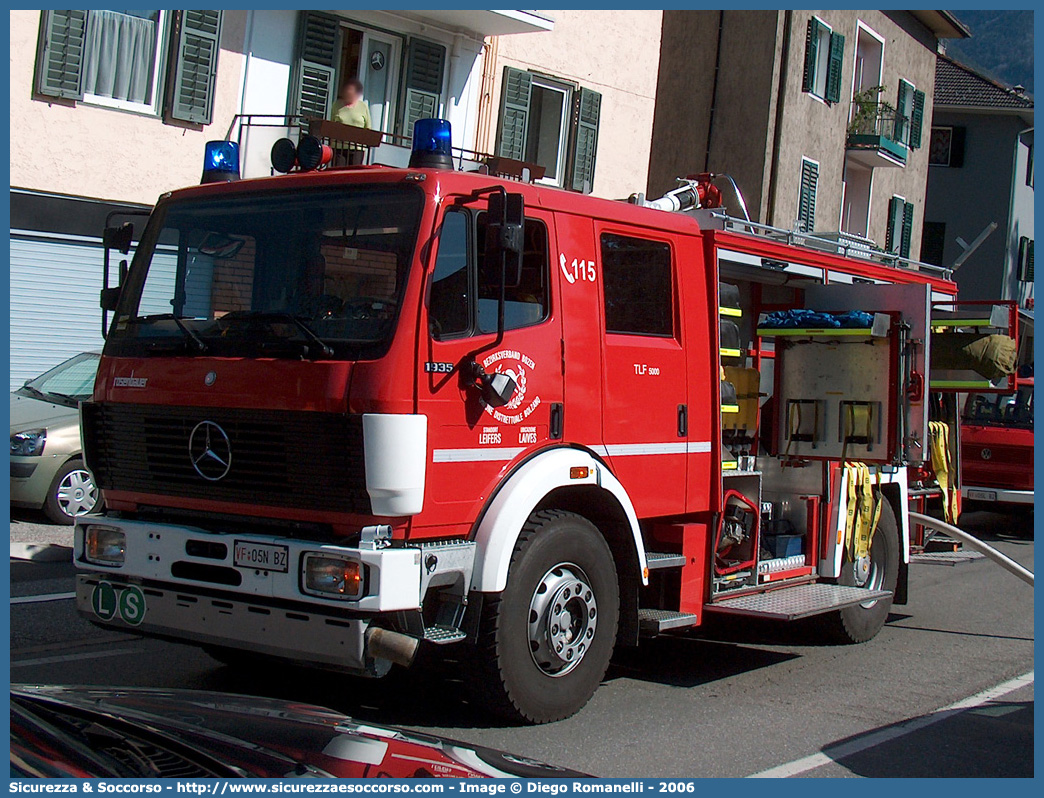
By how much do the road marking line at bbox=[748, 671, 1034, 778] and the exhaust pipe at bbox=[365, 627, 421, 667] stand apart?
1617 millimetres

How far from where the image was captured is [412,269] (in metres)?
5.59

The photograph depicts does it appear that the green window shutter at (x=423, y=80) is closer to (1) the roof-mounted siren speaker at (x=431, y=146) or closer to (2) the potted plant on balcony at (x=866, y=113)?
(1) the roof-mounted siren speaker at (x=431, y=146)

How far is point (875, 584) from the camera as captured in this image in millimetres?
9164

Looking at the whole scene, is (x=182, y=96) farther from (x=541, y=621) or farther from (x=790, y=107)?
(x=790, y=107)

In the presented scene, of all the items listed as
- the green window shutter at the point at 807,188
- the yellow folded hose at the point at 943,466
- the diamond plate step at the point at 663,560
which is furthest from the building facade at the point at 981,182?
the diamond plate step at the point at 663,560

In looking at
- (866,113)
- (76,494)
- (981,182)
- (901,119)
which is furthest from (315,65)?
(981,182)

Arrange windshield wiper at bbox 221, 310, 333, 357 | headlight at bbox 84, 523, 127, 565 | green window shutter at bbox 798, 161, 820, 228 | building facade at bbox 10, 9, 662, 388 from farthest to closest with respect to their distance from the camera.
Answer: green window shutter at bbox 798, 161, 820, 228 → building facade at bbox 10, 9, 662, 388 → headlight at bbox 84, 523, 127, 565 → windshield wiper at bbox 221, 310, 333, 357

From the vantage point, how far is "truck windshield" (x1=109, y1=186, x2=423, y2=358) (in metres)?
5.63

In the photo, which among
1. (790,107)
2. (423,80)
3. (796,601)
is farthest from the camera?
(790,107)

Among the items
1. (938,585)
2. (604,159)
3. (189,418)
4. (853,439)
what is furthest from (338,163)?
(604,159)

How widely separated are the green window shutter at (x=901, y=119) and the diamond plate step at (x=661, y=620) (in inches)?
961

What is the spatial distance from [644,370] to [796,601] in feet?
6.71

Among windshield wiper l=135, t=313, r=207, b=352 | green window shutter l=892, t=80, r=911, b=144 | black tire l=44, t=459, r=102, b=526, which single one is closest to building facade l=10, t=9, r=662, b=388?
black tire l=44, t=459, r=102, b=526

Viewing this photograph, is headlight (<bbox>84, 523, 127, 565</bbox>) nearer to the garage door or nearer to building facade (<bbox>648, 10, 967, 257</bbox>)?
the garage door
